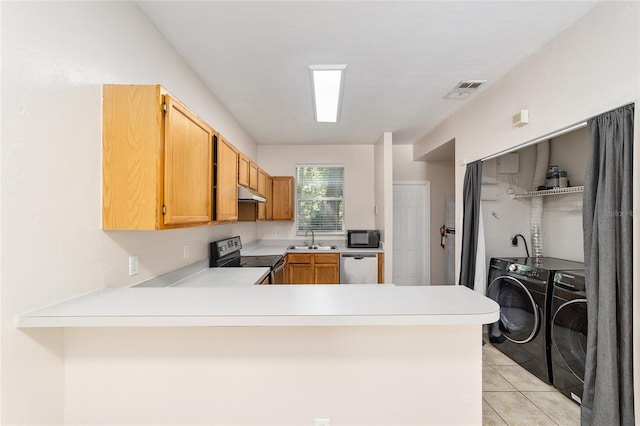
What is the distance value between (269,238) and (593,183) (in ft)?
14.2

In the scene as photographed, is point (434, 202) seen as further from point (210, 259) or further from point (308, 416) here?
point (308, 416)

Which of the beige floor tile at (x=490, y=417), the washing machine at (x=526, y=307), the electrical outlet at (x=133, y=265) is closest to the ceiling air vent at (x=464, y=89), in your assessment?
the washing machine at (x=526, y=307)

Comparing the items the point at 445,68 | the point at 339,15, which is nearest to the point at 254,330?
the point at 339,15

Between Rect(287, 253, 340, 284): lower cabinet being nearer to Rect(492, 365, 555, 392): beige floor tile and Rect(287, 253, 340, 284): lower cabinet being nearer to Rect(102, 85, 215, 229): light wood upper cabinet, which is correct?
Rect(492, 365, 555, 392): beige floor tile

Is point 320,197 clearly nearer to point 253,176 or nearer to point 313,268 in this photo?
point 313,268

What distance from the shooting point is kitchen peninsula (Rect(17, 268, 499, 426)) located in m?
1.36

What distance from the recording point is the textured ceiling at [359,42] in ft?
5.80

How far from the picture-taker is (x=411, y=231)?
5.34 meters

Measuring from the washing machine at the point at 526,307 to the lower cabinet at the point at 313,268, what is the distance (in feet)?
6.77

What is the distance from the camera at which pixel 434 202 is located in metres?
5.29

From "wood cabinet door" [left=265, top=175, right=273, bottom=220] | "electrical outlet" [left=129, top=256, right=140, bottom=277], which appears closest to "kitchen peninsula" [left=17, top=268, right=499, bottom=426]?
"electrical outlet" [left=129, top=256, right=140, bottom=277]

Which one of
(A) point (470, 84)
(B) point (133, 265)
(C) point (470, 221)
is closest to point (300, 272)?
(C) point (470, 221)

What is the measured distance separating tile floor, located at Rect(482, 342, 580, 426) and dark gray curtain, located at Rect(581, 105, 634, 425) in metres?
0.42

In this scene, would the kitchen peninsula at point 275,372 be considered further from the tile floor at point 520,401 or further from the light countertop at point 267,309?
the tile floor at point 520,401
